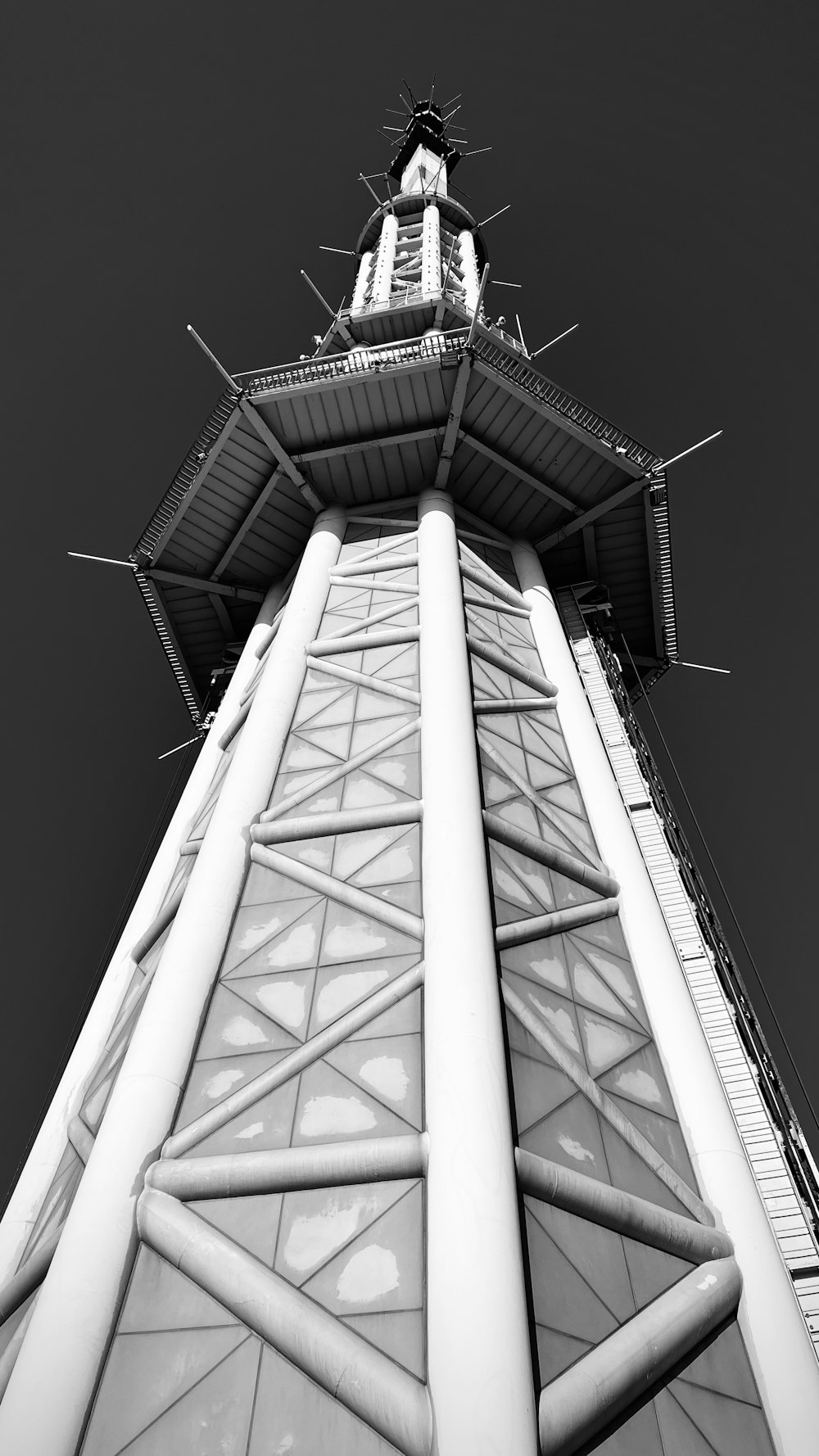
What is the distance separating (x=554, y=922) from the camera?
12805 millimetres

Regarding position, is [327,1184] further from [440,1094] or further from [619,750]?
[619,750]

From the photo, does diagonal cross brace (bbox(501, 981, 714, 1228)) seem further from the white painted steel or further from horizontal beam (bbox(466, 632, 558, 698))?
horizontal beam (bbox(466, 632, 558, 698))

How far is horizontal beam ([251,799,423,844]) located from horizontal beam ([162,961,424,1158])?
2740mm

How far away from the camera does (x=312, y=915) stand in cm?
1230

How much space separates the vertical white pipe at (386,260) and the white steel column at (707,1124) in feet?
69.0

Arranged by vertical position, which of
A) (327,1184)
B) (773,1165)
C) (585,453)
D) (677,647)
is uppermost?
(585,453)

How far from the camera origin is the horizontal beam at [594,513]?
77.8ft

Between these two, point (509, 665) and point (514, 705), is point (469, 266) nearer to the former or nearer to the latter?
point (509, 665)

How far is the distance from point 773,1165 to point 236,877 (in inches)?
351

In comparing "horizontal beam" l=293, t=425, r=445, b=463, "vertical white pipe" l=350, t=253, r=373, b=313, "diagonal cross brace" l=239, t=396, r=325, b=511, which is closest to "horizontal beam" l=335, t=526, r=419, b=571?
"horizontal beam" l=293, t=425, r=445, b=463

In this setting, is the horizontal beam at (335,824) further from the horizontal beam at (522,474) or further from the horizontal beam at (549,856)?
the horizontal beam at (522,474)

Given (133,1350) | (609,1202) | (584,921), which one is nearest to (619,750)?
(584,921)

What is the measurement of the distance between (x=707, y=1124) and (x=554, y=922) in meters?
3.10

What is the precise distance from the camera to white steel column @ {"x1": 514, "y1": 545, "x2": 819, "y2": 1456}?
8.74 m
